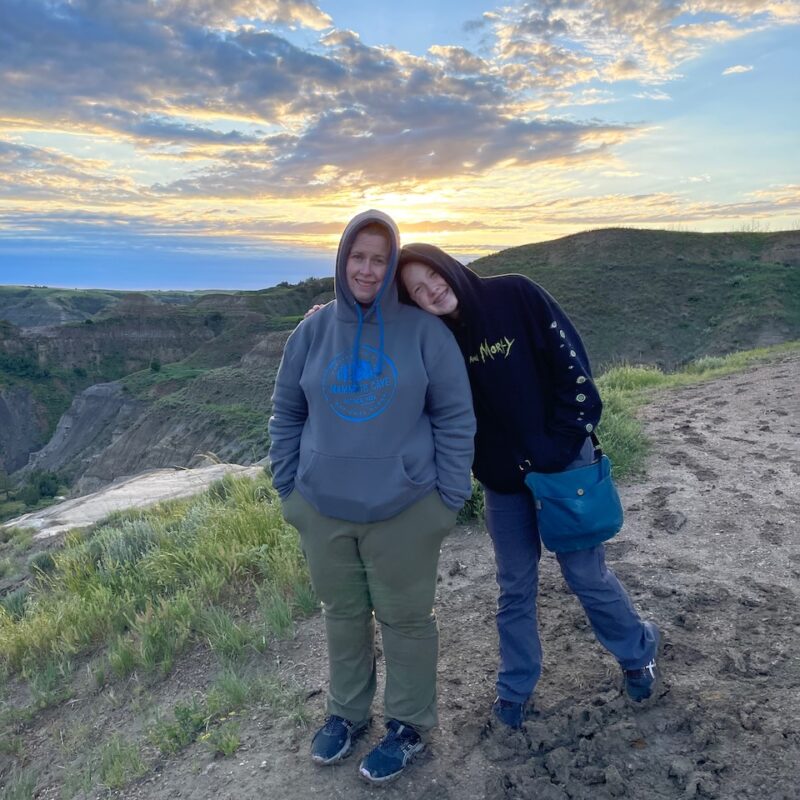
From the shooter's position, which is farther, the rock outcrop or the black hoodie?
the rock outcrop

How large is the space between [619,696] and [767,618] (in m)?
1.03

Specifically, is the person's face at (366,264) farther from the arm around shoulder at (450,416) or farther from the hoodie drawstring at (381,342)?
the arm around shoulder at (450,416)

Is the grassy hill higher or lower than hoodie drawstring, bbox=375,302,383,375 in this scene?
lower

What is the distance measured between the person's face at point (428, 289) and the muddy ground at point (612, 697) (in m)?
1.61

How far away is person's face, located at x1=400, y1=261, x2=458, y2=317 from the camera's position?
2.40m

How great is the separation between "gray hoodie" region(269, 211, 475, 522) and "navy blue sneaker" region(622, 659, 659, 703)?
1.03 metres

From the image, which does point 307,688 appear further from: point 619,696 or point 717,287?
point 717,287

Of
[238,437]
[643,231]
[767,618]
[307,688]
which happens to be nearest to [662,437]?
[767,618]

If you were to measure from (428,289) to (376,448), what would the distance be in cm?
55

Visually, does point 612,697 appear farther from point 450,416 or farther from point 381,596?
point 450,416

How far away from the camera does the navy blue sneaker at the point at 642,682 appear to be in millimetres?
2768

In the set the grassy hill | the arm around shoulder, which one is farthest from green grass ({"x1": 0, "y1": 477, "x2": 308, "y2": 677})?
the grassy hill

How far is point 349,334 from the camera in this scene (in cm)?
244

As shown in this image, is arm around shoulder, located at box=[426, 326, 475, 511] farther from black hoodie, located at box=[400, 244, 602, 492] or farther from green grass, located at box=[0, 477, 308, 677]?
green grass, located at box=[0, 477, 308, 677]
